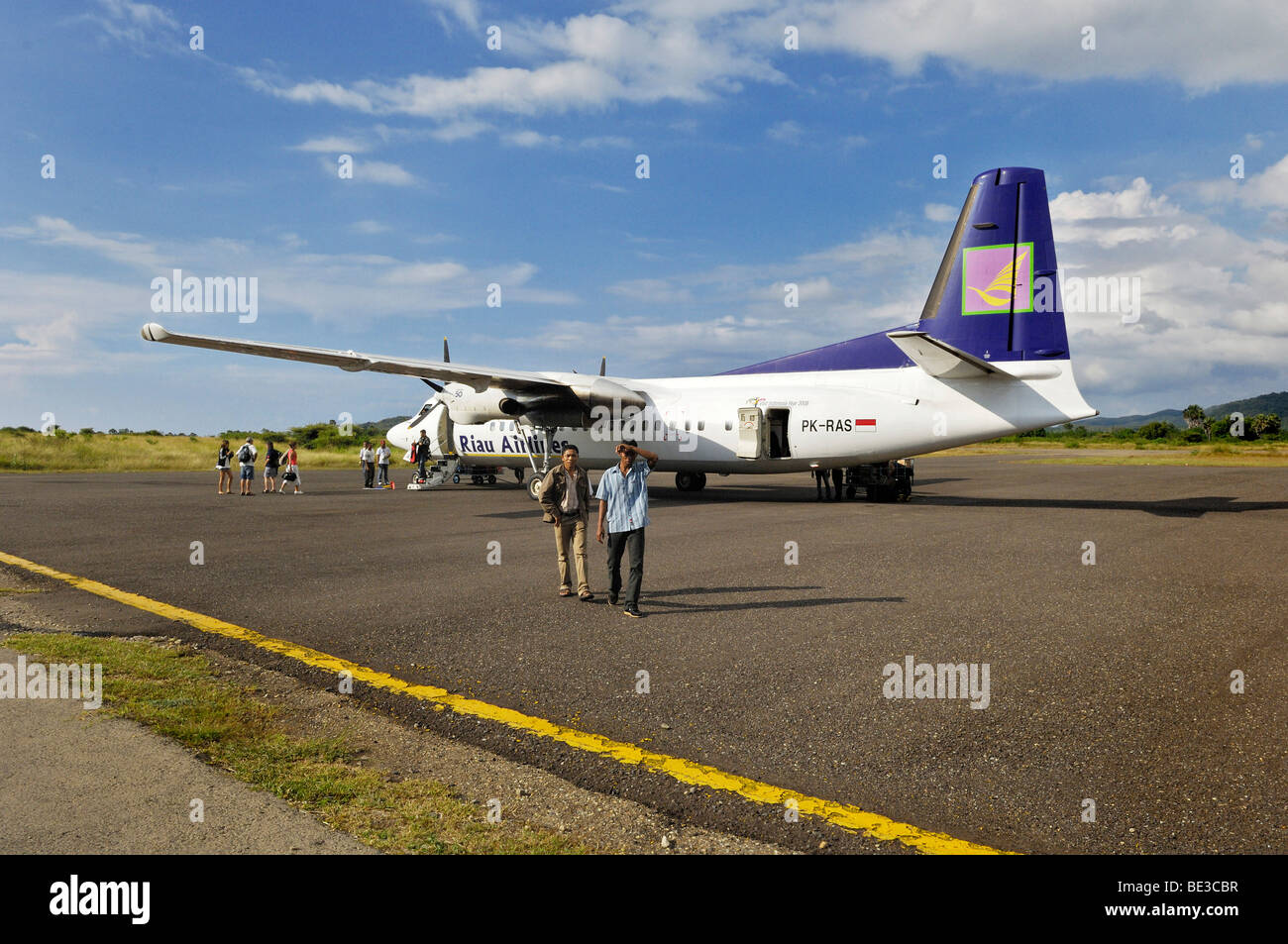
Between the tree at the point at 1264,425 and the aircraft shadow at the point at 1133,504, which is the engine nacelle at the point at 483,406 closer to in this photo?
the aircraft shadow at the point at 1133,504

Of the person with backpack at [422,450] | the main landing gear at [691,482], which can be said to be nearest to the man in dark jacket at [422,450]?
the person with backpack at [422,450]

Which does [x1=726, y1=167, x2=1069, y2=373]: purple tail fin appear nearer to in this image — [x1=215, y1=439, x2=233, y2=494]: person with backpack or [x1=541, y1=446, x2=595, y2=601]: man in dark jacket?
[x1=541, y1=446, x2=595, y2=601]: man in dark jacket

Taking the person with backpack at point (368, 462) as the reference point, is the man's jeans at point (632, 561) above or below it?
below

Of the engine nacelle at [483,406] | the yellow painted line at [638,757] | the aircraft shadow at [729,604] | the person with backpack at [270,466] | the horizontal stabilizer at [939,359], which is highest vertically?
the horizontal stabilizer at [939,359]

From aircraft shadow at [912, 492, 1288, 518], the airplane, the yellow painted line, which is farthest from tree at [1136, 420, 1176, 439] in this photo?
the yellow painted line

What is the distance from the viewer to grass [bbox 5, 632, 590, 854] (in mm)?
3609

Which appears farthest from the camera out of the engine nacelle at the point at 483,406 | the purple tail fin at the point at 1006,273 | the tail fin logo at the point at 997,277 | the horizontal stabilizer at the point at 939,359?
the engine nacelle at the point at 483,406

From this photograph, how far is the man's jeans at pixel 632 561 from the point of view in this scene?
8320mm

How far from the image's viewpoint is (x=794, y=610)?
8.44 meters

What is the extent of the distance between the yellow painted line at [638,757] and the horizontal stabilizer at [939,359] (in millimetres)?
13689

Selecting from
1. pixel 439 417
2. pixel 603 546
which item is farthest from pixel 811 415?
pixel 439 417

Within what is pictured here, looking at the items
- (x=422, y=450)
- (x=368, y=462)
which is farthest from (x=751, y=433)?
(x=368, y=462)

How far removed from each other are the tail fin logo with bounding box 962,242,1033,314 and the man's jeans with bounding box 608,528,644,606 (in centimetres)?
1291
